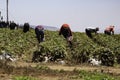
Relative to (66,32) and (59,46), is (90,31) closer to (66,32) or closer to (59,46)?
(66,32)

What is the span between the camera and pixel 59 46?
21.5m

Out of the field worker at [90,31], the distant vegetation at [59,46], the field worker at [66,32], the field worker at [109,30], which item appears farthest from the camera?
the field worker at [109,30]

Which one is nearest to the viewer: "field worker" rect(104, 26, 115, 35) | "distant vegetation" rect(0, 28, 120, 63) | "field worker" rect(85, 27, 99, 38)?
"distant vegetation" rect(0, 28, 120, 63)

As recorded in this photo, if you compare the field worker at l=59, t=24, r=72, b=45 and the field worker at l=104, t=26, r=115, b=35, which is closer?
the field worker at l=59, t=24, r=72, b=45

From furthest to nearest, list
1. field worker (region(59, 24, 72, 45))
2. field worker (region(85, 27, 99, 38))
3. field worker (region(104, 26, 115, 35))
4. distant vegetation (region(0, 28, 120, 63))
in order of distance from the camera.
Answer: field worker (region(104, 26, 115, 35))
field worker (region(85, 27, 99, 38))
field worker (region(59, 24, 72, 45))
distant vegetation (region(0, 28, 120, 63))

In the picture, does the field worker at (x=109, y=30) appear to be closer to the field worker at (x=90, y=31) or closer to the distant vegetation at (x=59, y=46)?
the distant vegetation at (x=59, y=46)

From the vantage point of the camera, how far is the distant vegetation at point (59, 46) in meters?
21.0

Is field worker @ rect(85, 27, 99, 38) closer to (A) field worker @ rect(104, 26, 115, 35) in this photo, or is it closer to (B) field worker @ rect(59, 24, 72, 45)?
(A) field worker @ rect(104, 26, 115, 35)

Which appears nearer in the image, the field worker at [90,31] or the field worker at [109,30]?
the field worker at [90,31]

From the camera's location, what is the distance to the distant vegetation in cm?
2098

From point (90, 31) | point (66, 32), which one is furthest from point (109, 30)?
point (66, 32)

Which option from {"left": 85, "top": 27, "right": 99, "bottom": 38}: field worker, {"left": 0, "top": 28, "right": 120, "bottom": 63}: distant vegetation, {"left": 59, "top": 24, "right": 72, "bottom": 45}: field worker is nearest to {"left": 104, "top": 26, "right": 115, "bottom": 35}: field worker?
{"left": 0, "top": 28, "right": 120, "bottom": 63}: distant vegetation

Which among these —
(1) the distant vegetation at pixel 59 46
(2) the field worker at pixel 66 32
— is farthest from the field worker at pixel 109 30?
(2) the field worker at pixel 66 32

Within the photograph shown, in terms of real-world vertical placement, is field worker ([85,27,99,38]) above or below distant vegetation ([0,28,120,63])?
above
